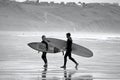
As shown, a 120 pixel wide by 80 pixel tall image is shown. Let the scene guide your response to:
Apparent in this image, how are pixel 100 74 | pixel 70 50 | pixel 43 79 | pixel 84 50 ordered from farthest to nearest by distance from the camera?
pixel 84 50
pixel 70 50
pixel 100 74
pixel 43 79

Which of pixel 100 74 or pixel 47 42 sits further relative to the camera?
pixel 47 42

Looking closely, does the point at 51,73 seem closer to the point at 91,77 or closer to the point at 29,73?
the point at 29,73

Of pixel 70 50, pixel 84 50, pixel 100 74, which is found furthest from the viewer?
pixel 84 50

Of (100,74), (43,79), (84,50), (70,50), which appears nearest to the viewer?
(43,79)

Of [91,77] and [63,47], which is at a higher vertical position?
[63,47]

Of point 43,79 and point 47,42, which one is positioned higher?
point 47,42

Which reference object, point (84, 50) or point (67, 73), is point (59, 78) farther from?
point (84, 50)

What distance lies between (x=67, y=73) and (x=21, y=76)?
6.69 ft

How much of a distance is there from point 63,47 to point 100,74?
13.0 feet

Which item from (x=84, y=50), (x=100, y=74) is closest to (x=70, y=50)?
(x=84, y=50)

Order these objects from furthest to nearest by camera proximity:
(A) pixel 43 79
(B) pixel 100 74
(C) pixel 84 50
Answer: (C) pixel 84 50 < (B) pixel 100 74 < (A) pixel 43 79

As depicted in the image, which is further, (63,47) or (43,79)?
(63,47)

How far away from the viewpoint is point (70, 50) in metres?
17.8

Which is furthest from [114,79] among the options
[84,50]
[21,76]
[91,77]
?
[84,50]
